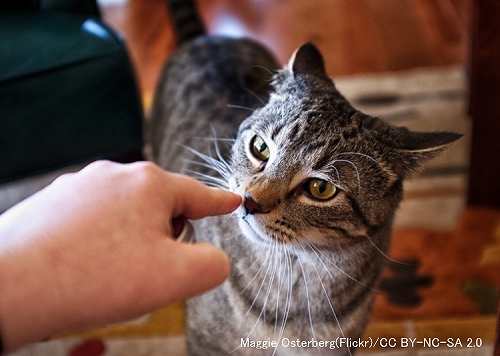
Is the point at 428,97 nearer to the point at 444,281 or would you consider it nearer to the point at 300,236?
the point at 444,281

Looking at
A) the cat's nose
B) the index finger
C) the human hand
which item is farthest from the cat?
the human hand

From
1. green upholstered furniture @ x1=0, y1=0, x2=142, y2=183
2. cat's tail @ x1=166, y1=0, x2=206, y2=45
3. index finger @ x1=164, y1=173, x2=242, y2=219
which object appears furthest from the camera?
cat's tail @ x1=166, y1=0, x2=206, y2=45

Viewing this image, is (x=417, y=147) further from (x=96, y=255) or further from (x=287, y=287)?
(x=96, y=255)

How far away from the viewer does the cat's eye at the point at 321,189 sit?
899 mm

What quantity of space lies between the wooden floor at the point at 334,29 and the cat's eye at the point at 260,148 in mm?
1558

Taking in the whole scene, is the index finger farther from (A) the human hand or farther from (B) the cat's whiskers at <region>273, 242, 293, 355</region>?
(B) the cat's whiskers at <region>273, 242, 293, 355</region>

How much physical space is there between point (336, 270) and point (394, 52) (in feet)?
6.31

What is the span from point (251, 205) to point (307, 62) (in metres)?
Answer: 0.40

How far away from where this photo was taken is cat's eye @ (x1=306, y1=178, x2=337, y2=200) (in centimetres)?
90

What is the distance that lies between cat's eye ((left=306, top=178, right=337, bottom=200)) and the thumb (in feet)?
1.18

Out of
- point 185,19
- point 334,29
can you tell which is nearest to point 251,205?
point 185,19

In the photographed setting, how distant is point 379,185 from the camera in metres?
0.91

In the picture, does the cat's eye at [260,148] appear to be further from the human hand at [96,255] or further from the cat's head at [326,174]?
the human hand at [96,255]

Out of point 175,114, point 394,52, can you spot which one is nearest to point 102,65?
point 175,114
